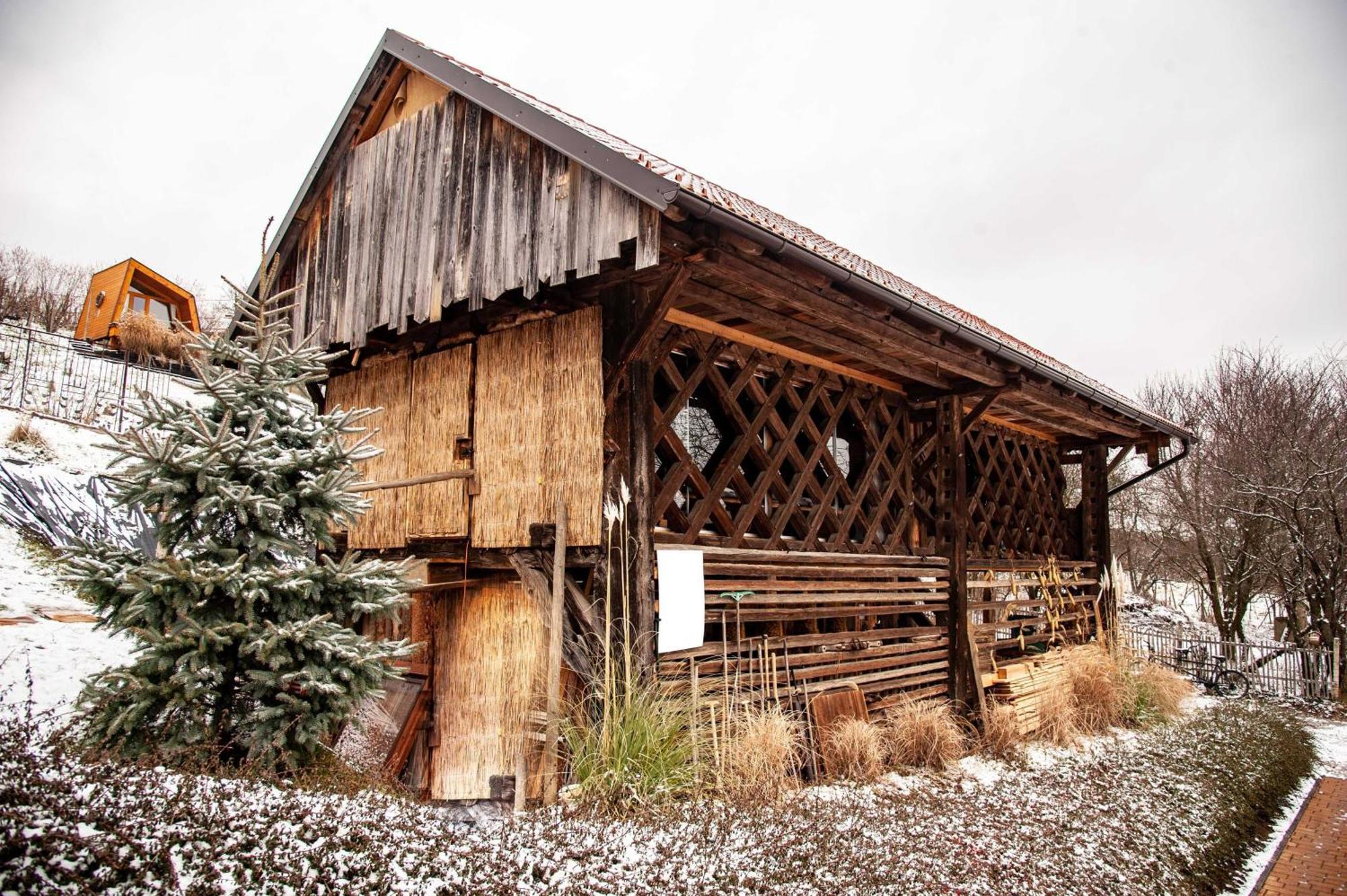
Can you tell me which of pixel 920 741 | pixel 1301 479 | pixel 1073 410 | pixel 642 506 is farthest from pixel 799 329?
pixel 1301 479

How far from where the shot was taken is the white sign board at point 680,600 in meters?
5.48

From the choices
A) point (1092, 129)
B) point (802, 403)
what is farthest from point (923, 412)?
point (1092, 129)

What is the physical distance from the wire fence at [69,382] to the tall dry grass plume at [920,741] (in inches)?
500

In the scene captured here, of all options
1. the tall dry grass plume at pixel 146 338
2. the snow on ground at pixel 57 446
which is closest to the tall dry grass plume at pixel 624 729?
the snow on ground at pixel 57 446

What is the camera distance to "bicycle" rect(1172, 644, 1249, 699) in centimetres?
1364

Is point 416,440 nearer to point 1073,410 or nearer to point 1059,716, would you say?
→ point 1059,716

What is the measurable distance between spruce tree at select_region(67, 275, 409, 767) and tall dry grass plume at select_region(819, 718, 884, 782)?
332 centimetres

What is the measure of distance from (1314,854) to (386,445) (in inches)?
322

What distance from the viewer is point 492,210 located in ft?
19.9

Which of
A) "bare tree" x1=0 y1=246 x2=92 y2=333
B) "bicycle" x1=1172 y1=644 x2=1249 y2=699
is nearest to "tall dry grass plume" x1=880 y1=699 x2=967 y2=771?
"bicycle" x1=1172 y1=644 x2=1249 y2=699

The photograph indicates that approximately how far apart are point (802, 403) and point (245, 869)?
546 centimetres

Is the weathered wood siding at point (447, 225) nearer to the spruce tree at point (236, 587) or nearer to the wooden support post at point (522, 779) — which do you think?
the spruce tree at point (236, 587)

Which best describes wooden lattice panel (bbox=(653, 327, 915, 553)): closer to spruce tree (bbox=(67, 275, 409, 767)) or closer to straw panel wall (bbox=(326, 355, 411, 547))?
spruce tree (bbox=(67, 275, 409, 767))

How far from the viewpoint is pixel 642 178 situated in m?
4.66
